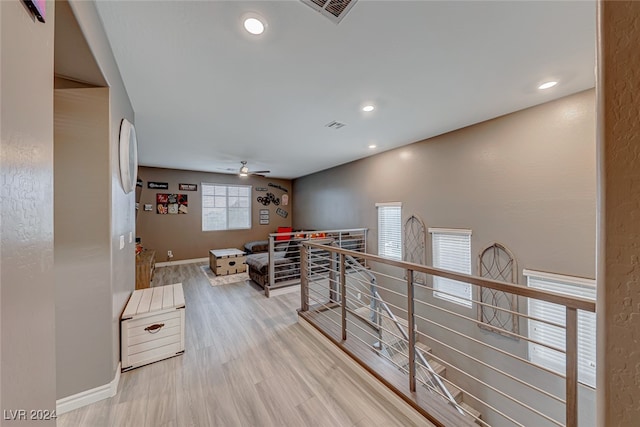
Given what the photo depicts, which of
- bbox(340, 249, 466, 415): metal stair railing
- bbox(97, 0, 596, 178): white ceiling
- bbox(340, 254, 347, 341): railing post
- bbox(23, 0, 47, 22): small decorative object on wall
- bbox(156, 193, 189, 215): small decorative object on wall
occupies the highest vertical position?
bbox(97, 0, 596, 178): white ceiling

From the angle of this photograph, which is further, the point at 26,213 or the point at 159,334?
the point at 159,334

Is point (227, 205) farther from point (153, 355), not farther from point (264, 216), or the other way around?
point (153, 355)

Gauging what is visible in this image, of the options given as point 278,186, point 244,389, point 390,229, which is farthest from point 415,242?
point 278,186

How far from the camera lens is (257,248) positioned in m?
6.12

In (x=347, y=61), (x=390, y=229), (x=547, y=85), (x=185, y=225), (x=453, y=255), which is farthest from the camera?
(x=185, y=225)

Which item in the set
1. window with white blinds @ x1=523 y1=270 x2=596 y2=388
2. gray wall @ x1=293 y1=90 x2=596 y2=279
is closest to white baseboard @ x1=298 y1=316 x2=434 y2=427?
window with white blinds @ x1=523 y1=270 x2=596 y2=388

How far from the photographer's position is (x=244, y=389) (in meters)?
1.78

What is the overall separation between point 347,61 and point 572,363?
2.35 m

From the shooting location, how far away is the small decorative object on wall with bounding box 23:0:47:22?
0.64m

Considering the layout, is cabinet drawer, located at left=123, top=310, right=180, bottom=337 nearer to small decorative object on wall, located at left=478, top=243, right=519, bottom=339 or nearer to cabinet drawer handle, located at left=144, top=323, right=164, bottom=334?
cabinet drawer handle, located at left=144, top=323, right=164, bottom=334

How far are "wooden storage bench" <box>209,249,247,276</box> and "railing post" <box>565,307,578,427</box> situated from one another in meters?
5.23

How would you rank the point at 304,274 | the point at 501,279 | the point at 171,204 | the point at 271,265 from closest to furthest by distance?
the point at 304,274 → the point at 501,279 → the point at 271,265 → the point at 171,204

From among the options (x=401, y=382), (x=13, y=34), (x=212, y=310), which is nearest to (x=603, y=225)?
(x=13, y=34)

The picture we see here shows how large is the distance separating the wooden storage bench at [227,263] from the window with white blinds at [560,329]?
506cm
